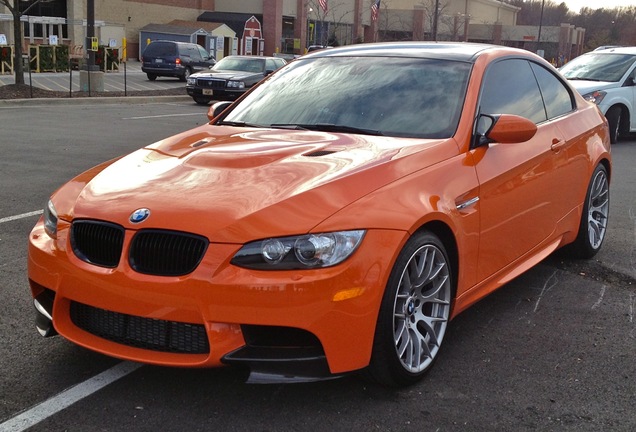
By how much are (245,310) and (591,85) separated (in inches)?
497

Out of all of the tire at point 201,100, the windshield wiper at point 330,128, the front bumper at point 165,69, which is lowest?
the tire at point 201,100

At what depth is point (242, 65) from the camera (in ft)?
80.1

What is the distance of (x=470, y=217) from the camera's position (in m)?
3.84

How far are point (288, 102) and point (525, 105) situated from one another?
5.05 ft

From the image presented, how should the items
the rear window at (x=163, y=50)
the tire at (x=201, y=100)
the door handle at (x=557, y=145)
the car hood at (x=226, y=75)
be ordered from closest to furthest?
1. the door handle at (x=557, y=145)
2. the car hood at (x=226, y=75)
3. the tire at (x=201, y=100)
4. the rear window at (x=163, y=50)

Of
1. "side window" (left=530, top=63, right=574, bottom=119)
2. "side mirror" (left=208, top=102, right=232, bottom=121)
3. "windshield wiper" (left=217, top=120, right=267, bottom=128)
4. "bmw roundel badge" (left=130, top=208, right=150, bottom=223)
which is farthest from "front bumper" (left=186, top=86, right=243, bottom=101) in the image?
"bmw roundel badge" (left=130, top=208, right=150, bottom=223)

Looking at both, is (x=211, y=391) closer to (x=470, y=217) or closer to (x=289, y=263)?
(x=289, y=263)

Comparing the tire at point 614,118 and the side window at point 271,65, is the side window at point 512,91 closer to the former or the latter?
the tire at point 614,118

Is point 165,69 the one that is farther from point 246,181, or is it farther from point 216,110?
point 246,181

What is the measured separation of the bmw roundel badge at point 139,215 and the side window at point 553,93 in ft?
10.00

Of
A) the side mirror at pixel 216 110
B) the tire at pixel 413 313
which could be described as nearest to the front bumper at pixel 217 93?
the side mirror at pixel 216 110

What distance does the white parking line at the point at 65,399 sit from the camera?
10.1 feet

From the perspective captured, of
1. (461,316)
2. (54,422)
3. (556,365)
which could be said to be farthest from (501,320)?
(54,422)

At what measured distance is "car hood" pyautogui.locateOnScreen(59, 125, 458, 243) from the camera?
3135 millimetres
